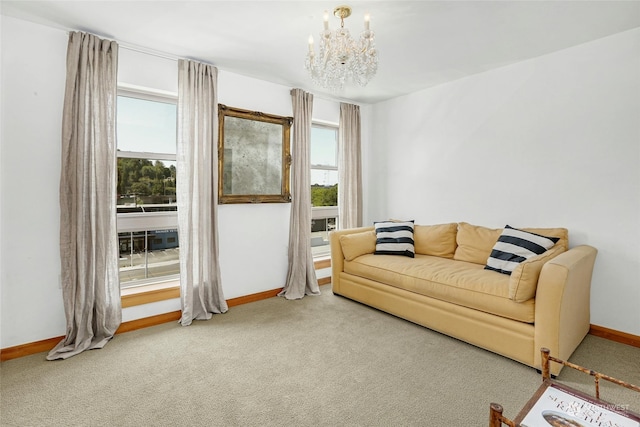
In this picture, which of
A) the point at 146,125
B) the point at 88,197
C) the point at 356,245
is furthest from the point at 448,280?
the point at 146,125

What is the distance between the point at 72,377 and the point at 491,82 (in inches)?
176

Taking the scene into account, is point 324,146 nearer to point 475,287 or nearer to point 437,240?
point 437,240

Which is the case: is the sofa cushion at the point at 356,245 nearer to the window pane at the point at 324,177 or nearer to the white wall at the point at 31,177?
the window pane at the point at 324,177

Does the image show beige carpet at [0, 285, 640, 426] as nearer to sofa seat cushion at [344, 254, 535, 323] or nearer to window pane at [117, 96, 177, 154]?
sofa seat cushion at [344, 254, 535, 323]

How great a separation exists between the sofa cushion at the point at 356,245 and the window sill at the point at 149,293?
179cm

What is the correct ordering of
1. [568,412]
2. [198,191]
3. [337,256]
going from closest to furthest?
[568,412] → [198,191] → [337,256]

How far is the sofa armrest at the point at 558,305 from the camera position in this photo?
6.91 ft

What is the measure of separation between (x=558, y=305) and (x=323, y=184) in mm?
3105

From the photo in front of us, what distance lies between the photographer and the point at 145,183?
3174 mm

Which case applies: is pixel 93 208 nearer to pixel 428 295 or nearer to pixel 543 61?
pixel 428 295

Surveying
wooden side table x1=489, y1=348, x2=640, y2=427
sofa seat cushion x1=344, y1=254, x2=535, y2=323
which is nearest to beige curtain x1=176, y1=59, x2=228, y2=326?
sofa seat cushion x1=344, y1=254, x2=535, y2=323

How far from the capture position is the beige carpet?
179 cm

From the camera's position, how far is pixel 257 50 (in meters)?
2.96

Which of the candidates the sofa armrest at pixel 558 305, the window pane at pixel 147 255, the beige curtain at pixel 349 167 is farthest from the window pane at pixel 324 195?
the sofa armrest at pixel 558 305
